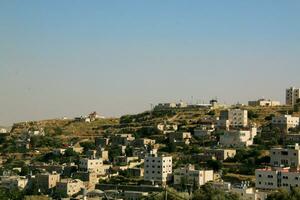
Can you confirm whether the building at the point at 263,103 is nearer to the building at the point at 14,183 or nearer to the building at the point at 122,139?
the building at the point at 122,139

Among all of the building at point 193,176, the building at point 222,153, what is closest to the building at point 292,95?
the building at point 222,153

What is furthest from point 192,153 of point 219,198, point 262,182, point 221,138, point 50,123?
point 50,123

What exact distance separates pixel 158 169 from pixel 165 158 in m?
0.72

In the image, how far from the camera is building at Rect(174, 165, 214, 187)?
29.5 metres

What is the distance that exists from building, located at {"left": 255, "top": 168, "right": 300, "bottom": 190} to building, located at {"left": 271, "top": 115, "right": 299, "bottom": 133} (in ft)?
39.4

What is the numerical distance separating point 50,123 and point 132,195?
104 feet

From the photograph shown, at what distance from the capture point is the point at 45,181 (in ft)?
108

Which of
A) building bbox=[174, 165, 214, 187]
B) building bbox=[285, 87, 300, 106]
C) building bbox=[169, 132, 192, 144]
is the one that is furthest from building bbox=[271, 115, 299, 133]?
building bbox=[285, 87, 300, 106]

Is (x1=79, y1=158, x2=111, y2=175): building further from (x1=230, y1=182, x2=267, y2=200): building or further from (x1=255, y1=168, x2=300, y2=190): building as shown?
(x1=230, y1=182, x2=267, y2=200): building

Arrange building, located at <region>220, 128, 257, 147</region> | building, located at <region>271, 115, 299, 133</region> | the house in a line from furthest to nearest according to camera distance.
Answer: building, located at <region>271, 115, 299, 133</region> < the house < building, located at <region>220, 128, 257, 147</region>

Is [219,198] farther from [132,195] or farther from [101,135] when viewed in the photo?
[101,135]

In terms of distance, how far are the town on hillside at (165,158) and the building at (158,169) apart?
0.05 meters

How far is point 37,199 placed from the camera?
29.6 meters

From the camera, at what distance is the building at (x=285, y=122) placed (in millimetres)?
40000
